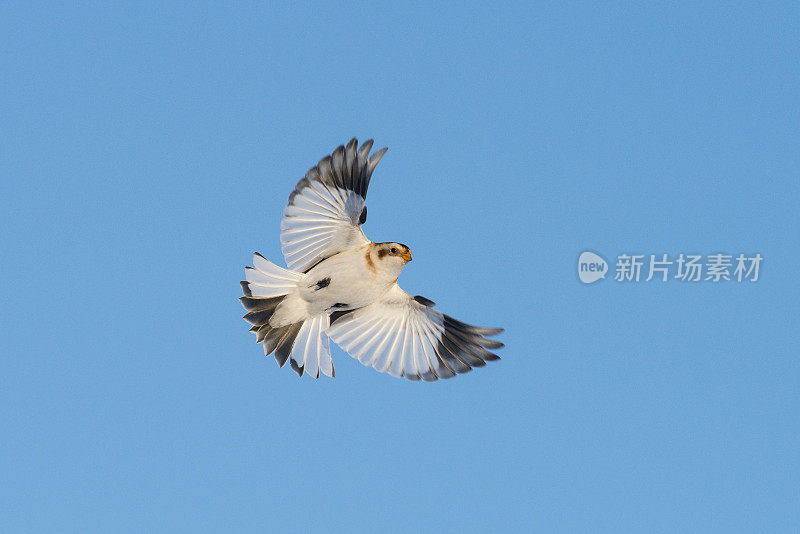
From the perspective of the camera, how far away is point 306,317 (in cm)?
1412

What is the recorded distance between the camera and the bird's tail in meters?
13.6

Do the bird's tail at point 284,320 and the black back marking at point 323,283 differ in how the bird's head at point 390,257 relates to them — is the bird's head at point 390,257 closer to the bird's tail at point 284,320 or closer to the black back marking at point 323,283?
the black back marking at point 323,283

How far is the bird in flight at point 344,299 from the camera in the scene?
1330cm

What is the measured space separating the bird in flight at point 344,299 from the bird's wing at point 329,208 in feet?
0.04

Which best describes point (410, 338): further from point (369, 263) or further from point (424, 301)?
point (369, 263)

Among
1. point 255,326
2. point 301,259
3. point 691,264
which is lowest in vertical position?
point 255,326

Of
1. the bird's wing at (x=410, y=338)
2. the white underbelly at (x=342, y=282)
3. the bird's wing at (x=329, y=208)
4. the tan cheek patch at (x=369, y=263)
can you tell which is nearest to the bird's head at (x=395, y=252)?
the tan cheek patch at (x=369, y=263)

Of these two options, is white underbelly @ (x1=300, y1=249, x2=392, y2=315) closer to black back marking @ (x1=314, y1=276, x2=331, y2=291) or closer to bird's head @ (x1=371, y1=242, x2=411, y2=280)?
black back marking @ (x1=314, y1=276, x2=331, y2=291)

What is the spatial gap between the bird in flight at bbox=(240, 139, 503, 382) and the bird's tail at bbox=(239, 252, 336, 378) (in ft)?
0.04

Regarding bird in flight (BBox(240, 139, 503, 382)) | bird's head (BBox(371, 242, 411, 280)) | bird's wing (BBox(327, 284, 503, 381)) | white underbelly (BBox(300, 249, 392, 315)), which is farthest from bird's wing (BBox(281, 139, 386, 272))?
bird's wing (BBox(327, 284, 503, 381))

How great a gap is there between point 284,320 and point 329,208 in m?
1.64

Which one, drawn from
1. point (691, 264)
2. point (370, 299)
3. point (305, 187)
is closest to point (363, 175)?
point (305, 187)

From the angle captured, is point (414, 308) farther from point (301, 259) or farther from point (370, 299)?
point (301, 259)

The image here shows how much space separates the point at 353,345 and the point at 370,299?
73 cm
